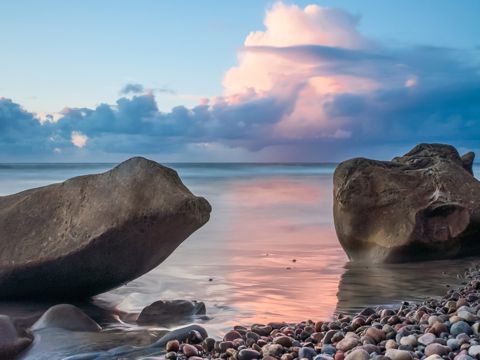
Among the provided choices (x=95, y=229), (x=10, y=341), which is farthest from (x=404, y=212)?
(x=10, y=341)

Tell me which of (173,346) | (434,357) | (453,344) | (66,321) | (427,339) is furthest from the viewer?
(66,321)

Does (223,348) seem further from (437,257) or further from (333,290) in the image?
(437,257)

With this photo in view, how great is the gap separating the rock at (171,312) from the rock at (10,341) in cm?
120

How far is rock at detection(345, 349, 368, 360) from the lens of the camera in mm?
3753

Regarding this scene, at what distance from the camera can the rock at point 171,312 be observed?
5.82 meters

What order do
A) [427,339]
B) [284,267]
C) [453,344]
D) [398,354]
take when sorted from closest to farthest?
1. [398,354]
2. [453,344]
3. [427,339]
4. [284,267]

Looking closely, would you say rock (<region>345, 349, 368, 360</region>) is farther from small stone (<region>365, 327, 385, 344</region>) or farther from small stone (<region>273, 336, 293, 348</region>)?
small stone (<region>273, 336, 293, 348</region>)

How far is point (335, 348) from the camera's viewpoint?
421 centimetres

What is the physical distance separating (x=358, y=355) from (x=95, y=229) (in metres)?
3.07

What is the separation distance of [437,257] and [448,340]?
4.99 m

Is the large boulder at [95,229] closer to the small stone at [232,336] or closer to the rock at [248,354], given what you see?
the small stone at [232,336]

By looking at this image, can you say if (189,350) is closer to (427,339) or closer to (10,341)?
(10,341)

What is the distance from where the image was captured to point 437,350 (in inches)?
150

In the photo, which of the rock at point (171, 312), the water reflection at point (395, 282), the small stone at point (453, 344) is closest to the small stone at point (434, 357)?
the small stone at point (453, 344)
